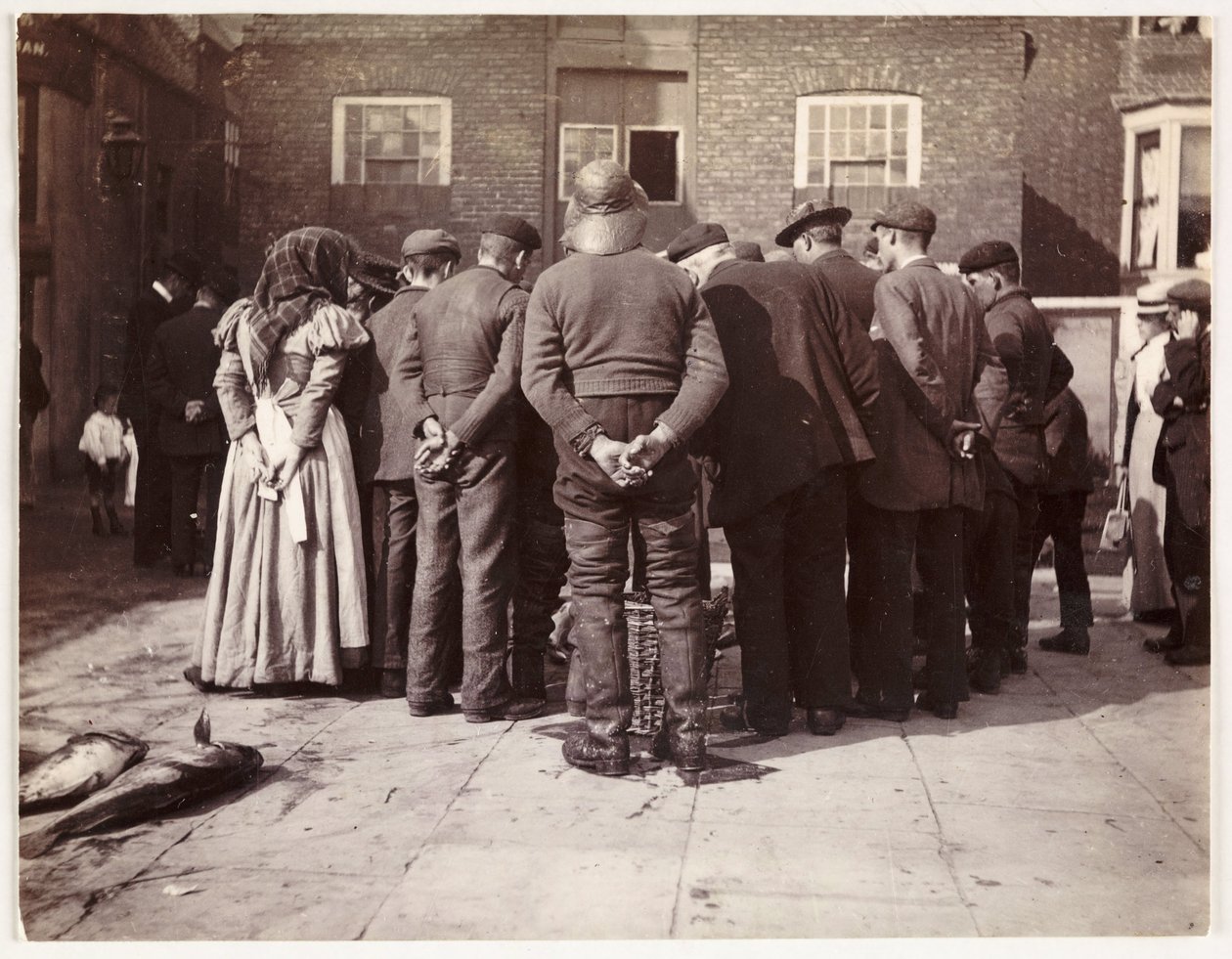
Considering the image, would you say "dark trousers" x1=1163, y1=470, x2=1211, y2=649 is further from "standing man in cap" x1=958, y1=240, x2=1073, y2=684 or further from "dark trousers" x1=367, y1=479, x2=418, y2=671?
"dark trousers" x1=367, y1=479, x2=418, y2=671

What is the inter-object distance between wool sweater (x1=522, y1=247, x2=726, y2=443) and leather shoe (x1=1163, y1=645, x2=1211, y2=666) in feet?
8.79

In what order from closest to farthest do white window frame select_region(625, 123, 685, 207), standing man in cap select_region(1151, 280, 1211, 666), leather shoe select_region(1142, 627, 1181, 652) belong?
standing man in cap select_region(1151, 280, 1211, 666) < leather shoe select_region(1142, 627, 1181, 652) < white window frame select_region(625, 123, 685, 207)

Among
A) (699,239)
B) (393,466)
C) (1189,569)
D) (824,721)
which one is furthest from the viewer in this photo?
(1189,569)

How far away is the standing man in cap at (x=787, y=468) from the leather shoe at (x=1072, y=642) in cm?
209

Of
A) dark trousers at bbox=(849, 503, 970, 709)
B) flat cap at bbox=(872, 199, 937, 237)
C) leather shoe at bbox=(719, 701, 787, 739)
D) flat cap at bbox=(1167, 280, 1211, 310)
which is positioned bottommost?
leather shoe at bbox=(719, 701, 787, 739)

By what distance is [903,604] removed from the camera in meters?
5.26

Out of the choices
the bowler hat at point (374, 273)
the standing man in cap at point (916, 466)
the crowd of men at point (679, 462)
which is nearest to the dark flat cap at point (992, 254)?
the crowd of men at point (679, 462)

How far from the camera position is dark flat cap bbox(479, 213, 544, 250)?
521 centimetres

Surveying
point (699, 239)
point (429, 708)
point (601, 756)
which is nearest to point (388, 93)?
point (699, 239)

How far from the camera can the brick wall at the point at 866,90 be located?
5.28 meters

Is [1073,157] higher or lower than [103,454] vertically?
higher

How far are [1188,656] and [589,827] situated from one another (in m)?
3.30

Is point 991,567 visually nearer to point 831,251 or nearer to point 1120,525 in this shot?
point 831,251

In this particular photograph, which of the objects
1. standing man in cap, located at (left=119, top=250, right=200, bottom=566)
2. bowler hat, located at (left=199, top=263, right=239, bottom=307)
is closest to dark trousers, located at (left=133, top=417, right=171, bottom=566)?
standing man in cap, located at (left=119, top=250, right=200, bottom=566)
